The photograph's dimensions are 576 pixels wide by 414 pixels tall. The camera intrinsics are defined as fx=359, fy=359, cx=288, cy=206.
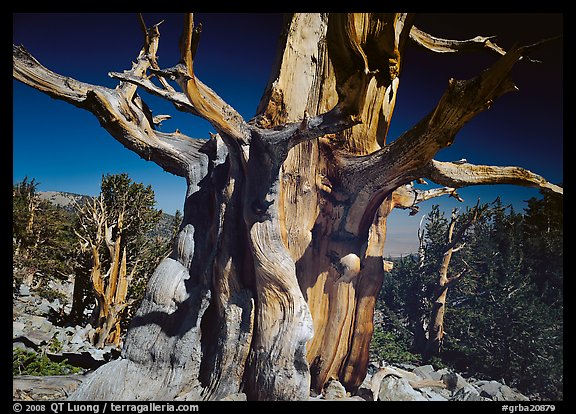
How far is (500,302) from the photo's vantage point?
19.1 feet

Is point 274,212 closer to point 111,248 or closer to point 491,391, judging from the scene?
point 491,391

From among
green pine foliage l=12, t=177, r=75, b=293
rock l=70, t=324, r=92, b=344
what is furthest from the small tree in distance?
green pine foliage l=12, t=177, r=75, b=293

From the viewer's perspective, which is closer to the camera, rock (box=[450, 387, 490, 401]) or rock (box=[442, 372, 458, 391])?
rock (box=[450, 387, 490, 401])

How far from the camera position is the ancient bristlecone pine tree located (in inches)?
88.0

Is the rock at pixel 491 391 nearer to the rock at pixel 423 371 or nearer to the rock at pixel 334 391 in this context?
the rock at pixel 423 371

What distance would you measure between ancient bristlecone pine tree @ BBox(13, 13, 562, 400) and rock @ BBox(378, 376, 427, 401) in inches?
8.3

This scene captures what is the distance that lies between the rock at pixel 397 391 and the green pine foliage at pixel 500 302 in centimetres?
243

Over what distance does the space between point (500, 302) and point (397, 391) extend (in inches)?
152

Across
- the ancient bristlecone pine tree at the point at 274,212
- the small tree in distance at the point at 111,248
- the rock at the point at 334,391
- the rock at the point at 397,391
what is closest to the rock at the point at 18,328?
the small tree in distance at the point at 111,248

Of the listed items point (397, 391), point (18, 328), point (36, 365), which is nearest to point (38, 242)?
point (18, 328)

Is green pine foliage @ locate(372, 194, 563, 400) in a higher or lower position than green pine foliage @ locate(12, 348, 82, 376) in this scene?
higher

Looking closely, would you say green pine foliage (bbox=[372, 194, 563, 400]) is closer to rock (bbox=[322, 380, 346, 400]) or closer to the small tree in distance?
rock (bbox=[322, 380, 346, 400])

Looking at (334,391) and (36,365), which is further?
(36,365)
